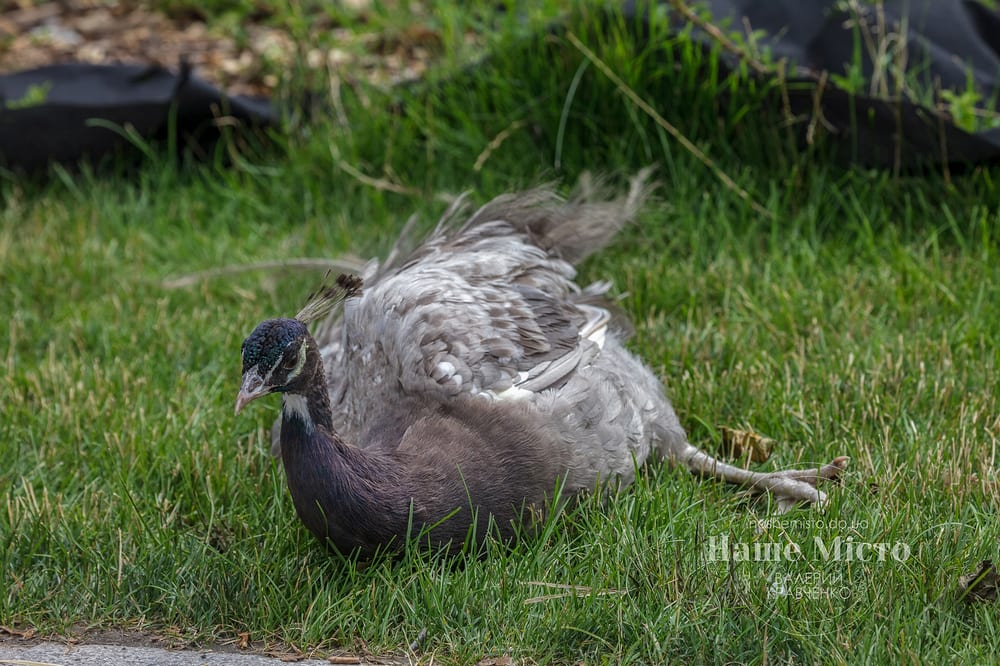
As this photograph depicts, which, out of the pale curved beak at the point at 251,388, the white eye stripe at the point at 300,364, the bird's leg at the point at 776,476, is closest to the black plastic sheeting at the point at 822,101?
the bird's leg at the point at 776,476

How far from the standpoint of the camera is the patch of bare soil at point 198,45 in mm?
6965

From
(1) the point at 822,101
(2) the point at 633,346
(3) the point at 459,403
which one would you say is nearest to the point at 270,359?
(3) the point at 459,403

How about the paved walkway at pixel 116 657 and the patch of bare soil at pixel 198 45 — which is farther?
the patch of bare soil at pixel 198 45

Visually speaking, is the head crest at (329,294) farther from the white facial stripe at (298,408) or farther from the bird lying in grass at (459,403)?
the white facial stripe at (298,408)

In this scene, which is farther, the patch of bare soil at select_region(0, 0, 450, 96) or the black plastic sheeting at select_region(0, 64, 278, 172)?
the patch of bare soil at select_region(0, 0, 450, 96)

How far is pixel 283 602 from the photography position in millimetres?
3377

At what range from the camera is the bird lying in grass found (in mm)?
3389

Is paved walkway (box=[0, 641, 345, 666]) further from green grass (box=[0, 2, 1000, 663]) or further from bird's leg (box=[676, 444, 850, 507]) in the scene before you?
bird's leg (box=[676, 444, 850, 507])

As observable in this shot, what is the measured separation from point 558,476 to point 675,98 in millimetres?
2542

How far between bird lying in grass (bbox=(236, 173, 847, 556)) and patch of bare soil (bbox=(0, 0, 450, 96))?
267cm

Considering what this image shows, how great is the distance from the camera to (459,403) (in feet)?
12.0

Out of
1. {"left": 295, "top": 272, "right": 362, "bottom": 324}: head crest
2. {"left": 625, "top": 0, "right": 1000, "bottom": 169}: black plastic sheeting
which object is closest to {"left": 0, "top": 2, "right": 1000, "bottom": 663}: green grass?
{"left": 625, "top": 0, "right": 1000, "bottom": 169}: black plastic sheeting

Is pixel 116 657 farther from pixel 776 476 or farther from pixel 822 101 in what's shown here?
pixel 822 101

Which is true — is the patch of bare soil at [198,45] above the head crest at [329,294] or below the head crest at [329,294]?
below
